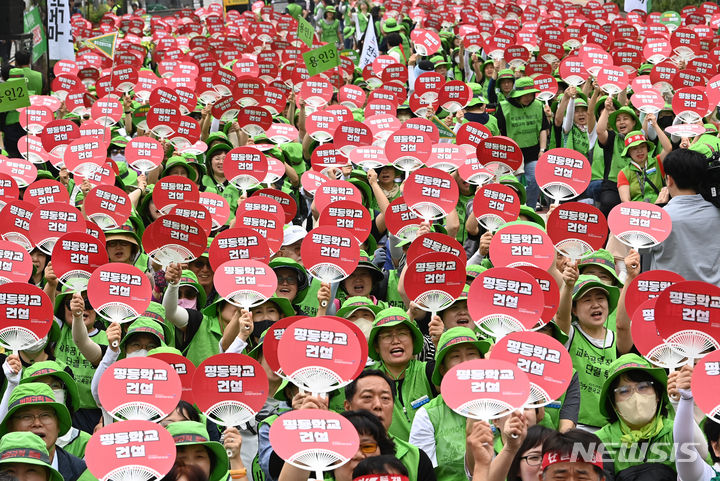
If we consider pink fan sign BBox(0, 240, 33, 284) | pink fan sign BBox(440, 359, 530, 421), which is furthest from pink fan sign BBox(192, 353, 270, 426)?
pink fan sign BBox(0, 240, 33, 284)

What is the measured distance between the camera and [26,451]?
4758 mm

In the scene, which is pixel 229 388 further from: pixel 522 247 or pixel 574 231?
pixel 574 231

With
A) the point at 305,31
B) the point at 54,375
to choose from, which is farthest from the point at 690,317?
the point at 305,31

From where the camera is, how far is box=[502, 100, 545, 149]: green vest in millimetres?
11469

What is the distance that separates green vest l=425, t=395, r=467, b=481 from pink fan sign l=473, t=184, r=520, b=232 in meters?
2.65

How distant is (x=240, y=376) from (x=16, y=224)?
351 centimetres

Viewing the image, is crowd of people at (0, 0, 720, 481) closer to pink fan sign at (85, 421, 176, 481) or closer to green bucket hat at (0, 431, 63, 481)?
green bucket hat at (0, 431, 63, 481)

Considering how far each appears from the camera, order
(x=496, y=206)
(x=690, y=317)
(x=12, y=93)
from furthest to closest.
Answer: (x=12, y=93) < (x=496, y=206) < (x=690, y=317)

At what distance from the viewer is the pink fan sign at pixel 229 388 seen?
5.16 meters

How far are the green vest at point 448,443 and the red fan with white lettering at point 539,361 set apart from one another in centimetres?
45

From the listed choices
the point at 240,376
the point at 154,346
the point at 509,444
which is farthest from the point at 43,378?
the point at 509,444

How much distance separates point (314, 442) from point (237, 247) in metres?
2.92

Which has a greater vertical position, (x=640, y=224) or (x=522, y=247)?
(x=640, y=224)

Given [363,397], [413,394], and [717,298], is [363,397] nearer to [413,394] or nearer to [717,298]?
[413,394]
